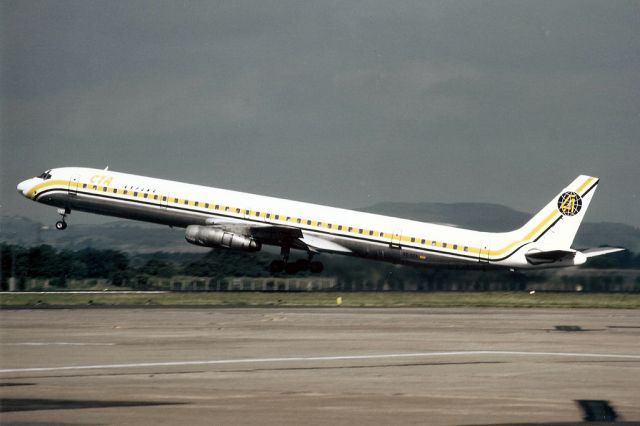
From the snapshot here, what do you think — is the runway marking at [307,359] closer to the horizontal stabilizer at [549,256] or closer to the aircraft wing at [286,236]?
the horizontal stabilizer at [549,256]

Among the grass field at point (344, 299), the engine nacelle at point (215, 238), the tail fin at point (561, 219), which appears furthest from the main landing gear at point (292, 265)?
the tail fin at point (561, 219)

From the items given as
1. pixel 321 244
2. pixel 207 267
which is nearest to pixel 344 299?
pixel 321 244

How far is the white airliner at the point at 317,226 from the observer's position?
197 feet

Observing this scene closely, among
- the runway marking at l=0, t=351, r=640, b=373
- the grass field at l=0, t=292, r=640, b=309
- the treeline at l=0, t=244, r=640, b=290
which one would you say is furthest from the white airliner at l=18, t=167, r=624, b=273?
the runway marking at l=0, t=351, r=640, b=373

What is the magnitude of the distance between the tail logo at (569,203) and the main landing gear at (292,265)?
14.4 meters

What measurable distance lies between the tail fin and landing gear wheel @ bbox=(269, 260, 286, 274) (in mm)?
14395

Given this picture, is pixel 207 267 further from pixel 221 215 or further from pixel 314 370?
pixel 314 370

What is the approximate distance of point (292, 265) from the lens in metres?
64.5

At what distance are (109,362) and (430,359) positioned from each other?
21.8 feet

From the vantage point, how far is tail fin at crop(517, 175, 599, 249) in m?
60.8

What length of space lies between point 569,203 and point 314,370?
143 ft

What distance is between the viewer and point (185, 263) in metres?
68.9

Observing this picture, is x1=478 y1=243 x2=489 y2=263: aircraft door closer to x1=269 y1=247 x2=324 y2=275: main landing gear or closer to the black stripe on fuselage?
the black stripe on fuselage

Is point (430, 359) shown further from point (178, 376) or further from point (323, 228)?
point (323, 228)
